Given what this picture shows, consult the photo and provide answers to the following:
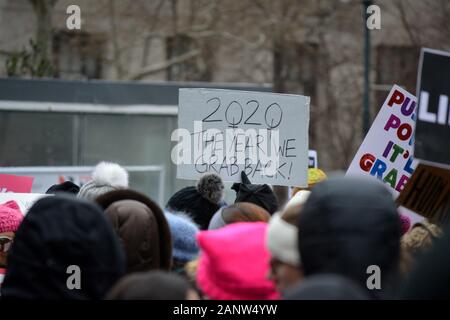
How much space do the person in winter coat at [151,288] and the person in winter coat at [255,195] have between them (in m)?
3.47

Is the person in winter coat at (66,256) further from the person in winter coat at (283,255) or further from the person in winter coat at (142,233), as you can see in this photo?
the person in winter coat at (142,233)

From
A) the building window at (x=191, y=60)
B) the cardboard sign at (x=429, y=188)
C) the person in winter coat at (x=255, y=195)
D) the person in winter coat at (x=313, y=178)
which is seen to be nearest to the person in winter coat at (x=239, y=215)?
the cardboard sign at (x=429, y=188)

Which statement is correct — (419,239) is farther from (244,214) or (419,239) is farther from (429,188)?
(244,214)

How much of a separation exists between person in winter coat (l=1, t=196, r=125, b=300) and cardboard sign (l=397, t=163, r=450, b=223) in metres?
1.38

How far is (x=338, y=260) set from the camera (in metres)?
2.72

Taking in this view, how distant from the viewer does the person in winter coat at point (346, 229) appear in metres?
2.71

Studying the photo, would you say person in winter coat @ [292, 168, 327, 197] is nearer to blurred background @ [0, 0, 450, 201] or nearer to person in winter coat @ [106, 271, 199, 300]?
person in winter coat @ [106, 271, 199, 300]

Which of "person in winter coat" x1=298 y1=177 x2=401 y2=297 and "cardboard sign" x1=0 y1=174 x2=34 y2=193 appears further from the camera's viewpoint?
"cardboard sign" x1=0 y1=174 x2=34 y2=193

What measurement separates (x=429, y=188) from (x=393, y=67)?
22.1 meters

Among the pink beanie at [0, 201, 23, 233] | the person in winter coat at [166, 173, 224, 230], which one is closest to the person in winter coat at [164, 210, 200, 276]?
the pink beanie at [0, 201, 23, 233]

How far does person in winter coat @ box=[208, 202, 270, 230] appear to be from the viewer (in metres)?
4.65

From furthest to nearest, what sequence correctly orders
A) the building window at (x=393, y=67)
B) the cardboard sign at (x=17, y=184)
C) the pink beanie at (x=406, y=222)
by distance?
1. the building window at (x=393, y=67)
2. the cardboard sign at (x=17, y=184)
3. the pink beanie at (x=406, y=222)

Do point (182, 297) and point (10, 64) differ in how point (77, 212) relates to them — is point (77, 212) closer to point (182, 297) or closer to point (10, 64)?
point (182, 297)

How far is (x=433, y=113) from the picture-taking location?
12.6 ft
